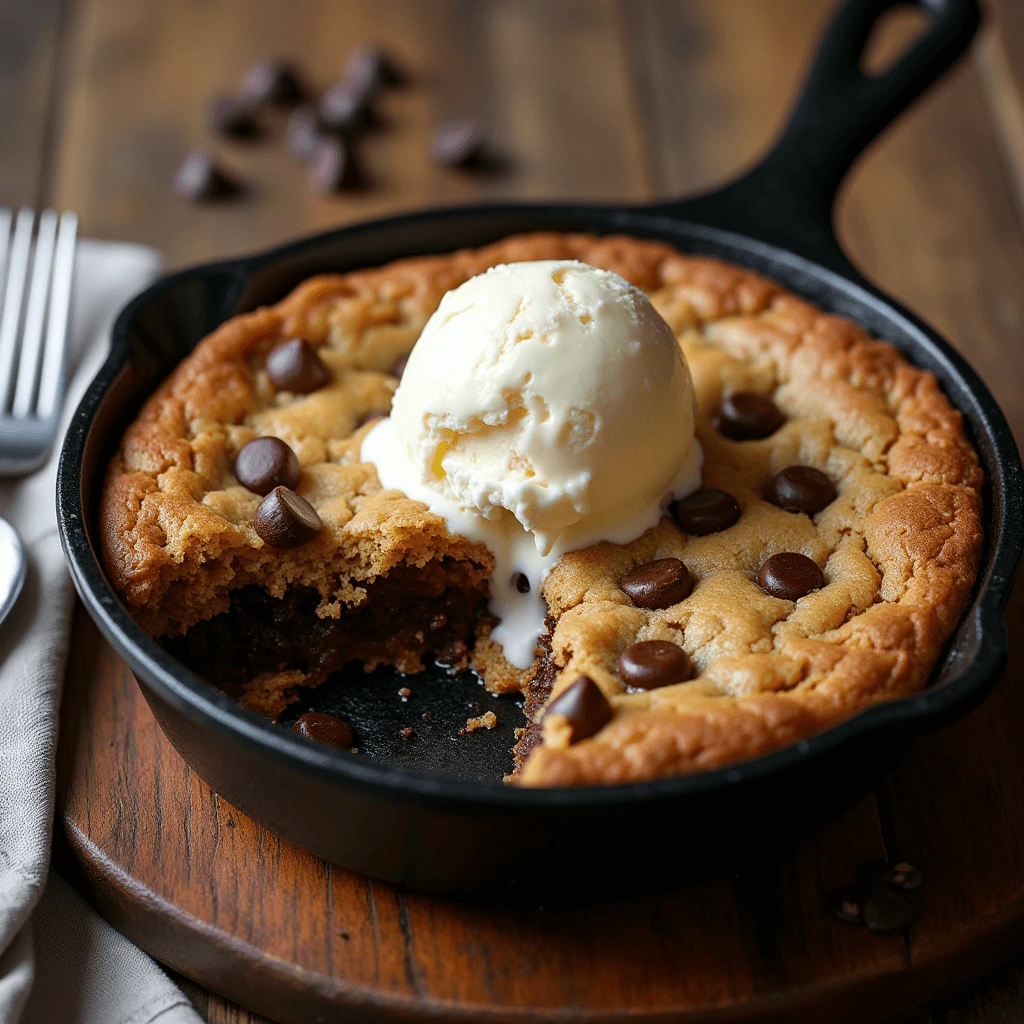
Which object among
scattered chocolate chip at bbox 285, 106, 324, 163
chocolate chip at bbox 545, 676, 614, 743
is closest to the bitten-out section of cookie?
chocolate chip at bbox 545, 676, 614, 743

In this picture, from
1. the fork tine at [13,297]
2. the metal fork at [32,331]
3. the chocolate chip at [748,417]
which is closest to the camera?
the chocolate chip at [748,417]

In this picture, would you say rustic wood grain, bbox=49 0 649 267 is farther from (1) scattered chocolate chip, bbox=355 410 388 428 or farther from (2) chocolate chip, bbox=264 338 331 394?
(1) scattered chocolate chip, bbox=355 410 388 428

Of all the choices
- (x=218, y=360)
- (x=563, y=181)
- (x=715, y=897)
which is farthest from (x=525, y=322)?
(x=563, y=181)

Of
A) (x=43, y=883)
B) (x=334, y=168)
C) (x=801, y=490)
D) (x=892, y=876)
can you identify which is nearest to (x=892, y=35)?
(x=334, y=168)

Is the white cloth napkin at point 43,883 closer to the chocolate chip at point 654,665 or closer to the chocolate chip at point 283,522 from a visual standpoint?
the chocolate chip at point 283,522

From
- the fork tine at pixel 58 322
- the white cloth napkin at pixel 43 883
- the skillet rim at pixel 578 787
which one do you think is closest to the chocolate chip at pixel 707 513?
the skillet rim at pixel 578 787
